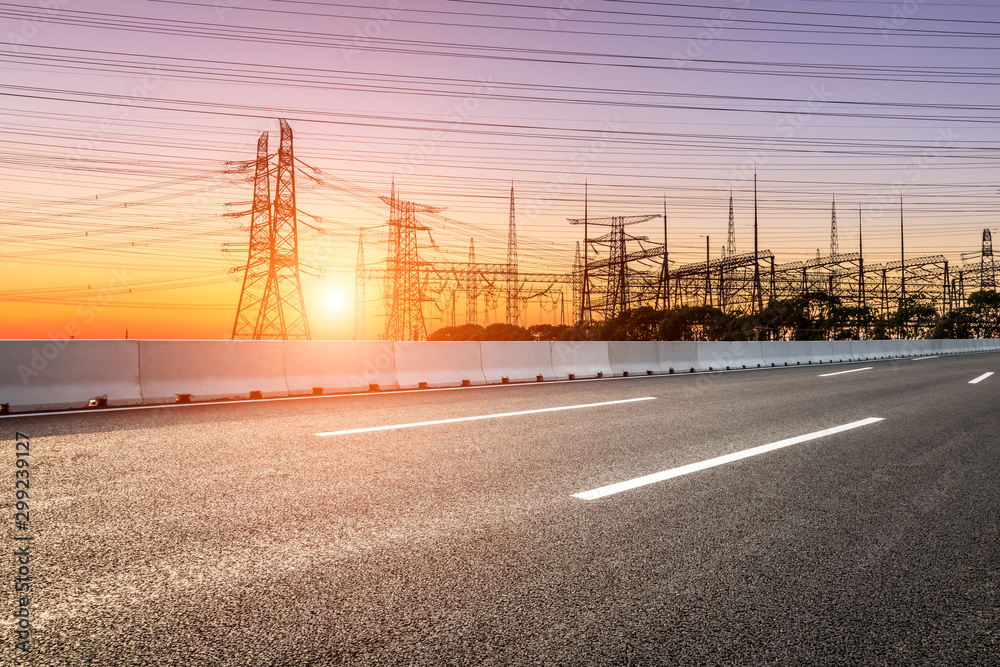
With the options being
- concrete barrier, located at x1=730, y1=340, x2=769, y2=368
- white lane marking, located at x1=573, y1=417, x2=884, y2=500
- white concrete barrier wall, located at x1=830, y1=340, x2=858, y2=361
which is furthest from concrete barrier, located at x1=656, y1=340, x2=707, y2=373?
white concrete barrier wall, located at x1=830, y1=340, x2=858, y2=361

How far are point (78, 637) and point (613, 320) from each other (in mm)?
81134

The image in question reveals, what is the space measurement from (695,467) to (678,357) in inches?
589

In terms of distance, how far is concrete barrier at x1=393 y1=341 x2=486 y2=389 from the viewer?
1330 centimetres

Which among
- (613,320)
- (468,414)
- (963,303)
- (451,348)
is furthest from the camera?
(613,320)

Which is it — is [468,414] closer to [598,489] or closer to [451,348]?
[598,489]

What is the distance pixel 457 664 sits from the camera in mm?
2211

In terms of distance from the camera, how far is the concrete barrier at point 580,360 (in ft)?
53.1

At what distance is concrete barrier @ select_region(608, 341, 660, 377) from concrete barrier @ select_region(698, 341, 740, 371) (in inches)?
88.4

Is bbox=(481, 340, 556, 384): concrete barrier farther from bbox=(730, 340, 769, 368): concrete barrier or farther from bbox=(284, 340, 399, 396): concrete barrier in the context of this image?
bbox=(730, 340, 769, 368): concrete barrier

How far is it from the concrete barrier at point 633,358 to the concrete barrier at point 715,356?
88.4 inches

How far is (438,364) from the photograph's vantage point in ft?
45.3

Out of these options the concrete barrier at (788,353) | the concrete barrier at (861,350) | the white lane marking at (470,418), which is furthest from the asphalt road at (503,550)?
the concrete barrier at (861,350)

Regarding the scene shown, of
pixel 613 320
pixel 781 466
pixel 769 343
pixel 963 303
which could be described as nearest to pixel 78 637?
pixel 781 466

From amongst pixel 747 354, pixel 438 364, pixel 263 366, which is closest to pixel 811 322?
pixel 747 354
